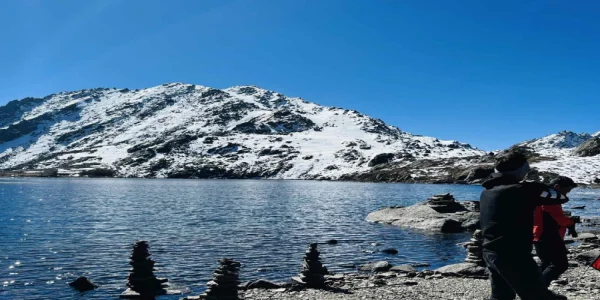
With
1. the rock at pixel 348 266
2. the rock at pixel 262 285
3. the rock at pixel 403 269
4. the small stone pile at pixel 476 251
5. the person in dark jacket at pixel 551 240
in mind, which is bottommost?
the rock at pixel 348 266

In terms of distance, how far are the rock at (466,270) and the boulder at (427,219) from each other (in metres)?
25.1

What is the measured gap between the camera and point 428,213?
55000mm

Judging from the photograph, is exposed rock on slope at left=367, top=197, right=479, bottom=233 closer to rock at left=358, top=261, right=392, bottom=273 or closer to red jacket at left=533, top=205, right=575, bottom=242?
rock at left=358, top=261, right=392, bottom=273

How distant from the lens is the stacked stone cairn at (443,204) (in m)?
59.1

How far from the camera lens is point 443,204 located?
197 feet

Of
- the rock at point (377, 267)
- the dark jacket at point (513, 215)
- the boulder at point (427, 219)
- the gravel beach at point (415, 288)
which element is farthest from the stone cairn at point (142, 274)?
the boulder at point (427, 219)

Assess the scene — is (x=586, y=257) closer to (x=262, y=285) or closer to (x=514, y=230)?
(x=262, y=285)

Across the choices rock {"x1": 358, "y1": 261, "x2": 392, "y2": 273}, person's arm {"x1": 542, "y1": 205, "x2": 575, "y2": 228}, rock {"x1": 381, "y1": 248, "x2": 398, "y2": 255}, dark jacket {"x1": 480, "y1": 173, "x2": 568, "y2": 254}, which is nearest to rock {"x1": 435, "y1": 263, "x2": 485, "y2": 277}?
rock {"x1": 358, "y1": 261, "x2": 392, "y2": 273}

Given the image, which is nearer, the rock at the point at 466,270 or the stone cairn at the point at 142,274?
the stone cairn at the point at 142,274

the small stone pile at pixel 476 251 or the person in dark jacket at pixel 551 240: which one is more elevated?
the person in dark jacket at pixel 551 240

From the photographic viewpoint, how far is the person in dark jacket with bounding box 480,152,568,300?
791cm

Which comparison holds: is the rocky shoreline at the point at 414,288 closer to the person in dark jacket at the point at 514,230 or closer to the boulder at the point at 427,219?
the person in dark jacket at the point at 514,230

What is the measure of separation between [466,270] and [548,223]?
12139 millimetres

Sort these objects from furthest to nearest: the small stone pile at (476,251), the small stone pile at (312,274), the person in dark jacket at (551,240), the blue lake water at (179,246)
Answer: the blue lake water at (179,246) < the small stone pile at (476,251) < the small stone pile at (312,274) < the person in dark jacket at (551,240)
